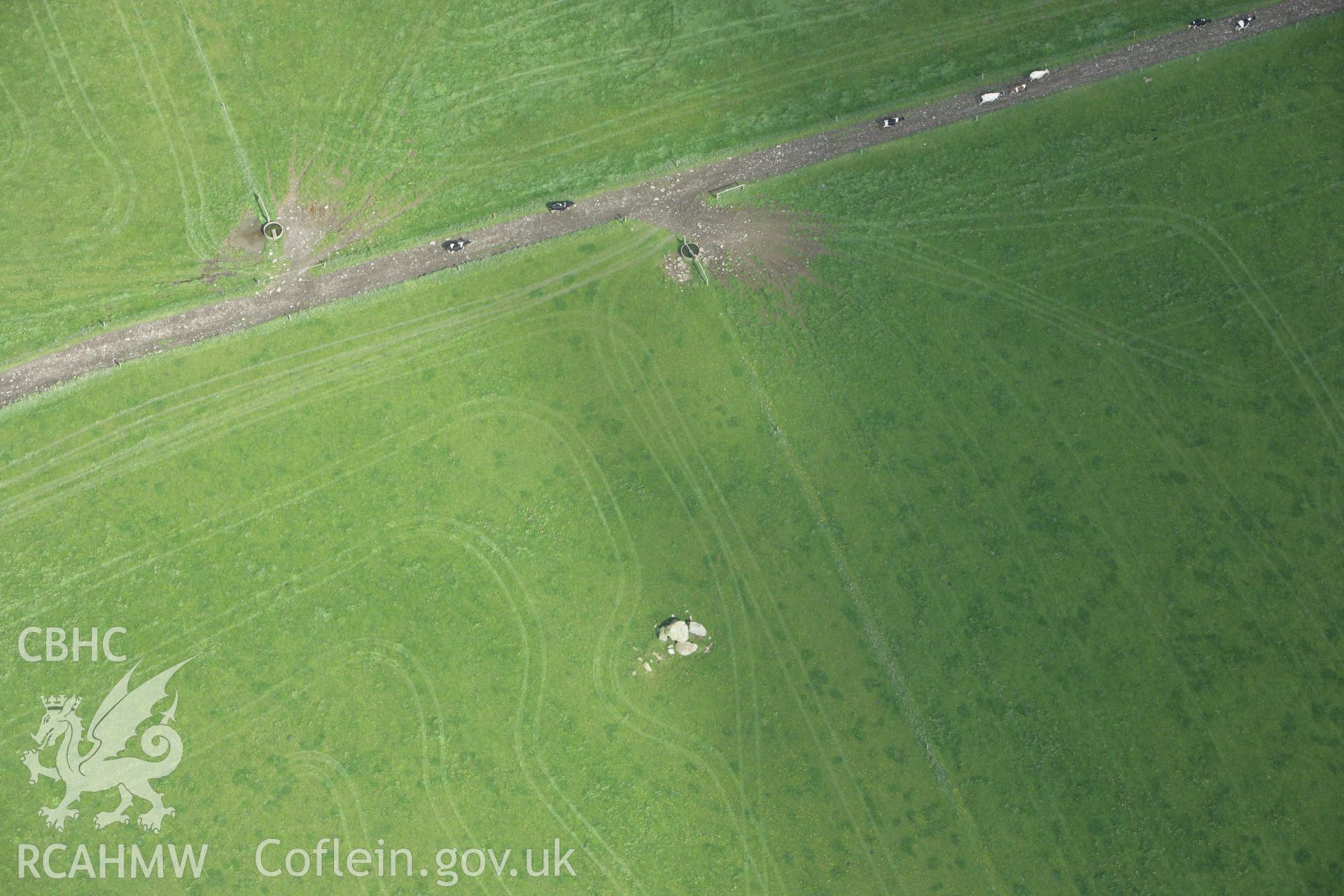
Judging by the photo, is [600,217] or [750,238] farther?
[600,217]

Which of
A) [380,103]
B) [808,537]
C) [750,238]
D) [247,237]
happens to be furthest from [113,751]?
[750,238]

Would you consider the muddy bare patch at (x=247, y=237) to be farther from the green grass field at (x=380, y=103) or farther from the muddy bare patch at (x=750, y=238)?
the muddy bare patch at (x=750, y=238)

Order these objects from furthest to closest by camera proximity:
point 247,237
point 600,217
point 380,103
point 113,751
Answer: point 380,103
point 247,237
point 600,217
point 113,751

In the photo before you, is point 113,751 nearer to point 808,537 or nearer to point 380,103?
point 380,103

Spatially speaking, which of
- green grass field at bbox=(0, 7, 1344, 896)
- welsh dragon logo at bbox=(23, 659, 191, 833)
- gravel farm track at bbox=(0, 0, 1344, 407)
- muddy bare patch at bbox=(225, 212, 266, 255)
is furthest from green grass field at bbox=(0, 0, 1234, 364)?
welsh dragon logo at bbox=(23, 659, 191, 833)

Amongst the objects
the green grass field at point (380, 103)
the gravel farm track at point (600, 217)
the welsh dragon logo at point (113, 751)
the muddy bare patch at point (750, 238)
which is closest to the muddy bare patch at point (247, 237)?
the green grass field at point (380, 103)

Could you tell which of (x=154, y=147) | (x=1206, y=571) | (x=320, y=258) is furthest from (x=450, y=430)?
(x=1206, y=571)

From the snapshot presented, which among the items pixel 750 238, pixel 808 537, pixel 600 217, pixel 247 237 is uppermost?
pixel 247 237
